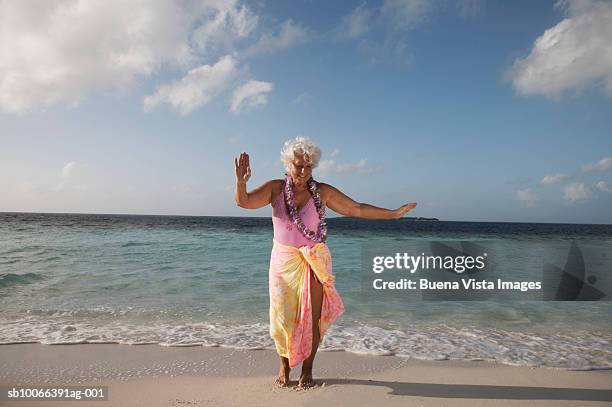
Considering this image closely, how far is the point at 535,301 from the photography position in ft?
29.8

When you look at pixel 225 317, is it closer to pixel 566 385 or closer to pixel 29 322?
pixel 29 322

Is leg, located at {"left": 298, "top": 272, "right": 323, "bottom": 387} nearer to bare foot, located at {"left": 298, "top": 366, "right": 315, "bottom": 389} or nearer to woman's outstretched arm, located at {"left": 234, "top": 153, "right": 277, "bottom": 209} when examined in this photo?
bare foot, located at {"left": 298, "top": 366, "right": 315, "bottom": 389}

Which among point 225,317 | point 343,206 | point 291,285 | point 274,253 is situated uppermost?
point 343,206

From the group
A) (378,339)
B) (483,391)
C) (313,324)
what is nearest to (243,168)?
(313,324)

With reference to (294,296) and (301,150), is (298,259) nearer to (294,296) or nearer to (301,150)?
(294,296)

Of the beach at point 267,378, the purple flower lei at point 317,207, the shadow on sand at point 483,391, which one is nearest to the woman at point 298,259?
the purple flower lei at point 317,207

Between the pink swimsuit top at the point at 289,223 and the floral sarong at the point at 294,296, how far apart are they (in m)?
0.05

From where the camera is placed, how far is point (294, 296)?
374cm

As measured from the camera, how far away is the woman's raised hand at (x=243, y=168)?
345 centimetres

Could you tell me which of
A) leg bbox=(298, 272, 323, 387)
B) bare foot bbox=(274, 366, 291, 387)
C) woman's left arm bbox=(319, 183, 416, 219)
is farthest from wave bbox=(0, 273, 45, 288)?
woman's left arm bbox=(319, 183, 416, 219)

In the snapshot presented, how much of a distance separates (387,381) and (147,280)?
778 centimetres

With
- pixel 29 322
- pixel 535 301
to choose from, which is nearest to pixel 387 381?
pixel 29 322

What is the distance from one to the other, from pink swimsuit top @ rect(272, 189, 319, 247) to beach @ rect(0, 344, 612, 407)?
126cm

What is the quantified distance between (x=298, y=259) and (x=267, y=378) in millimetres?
1250
